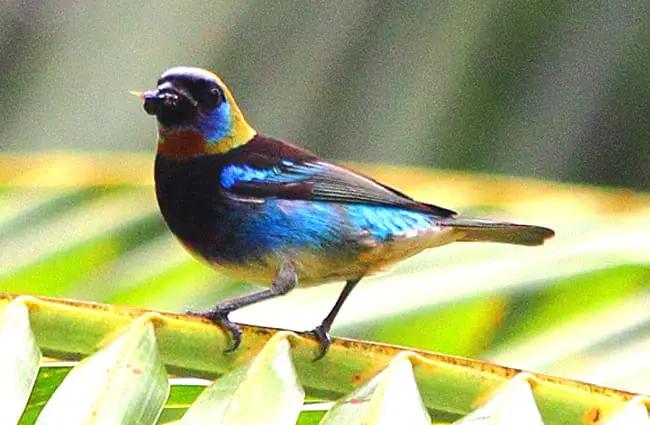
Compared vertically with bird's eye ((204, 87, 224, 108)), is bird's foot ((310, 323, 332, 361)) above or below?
below

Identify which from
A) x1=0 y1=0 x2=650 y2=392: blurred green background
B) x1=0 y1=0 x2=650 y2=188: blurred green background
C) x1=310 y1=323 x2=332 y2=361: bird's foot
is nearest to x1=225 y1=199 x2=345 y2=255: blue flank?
x1=0 y1=0 x2=650 y2=392: blurred green background

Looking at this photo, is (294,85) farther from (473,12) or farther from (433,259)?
(433,259)

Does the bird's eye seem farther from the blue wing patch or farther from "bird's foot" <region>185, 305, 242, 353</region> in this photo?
"bird's foot" <region>185, 305, 242, 353</region>

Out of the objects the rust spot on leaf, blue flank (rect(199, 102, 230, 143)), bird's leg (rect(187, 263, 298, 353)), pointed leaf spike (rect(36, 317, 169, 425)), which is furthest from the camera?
blue flank (rect(199, 102, 230, 143))

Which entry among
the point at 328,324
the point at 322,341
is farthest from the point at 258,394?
the point at 328,324

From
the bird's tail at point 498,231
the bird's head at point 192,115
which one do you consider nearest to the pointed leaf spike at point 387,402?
the bird's tail at point 498,231

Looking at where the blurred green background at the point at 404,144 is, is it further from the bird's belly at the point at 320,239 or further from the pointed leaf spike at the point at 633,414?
the pointed leaf spike at the point at 633,414

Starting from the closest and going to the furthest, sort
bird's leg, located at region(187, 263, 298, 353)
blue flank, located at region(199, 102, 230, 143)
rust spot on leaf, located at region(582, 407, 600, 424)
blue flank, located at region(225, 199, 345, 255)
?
rust spot on leaf, located at region(582, 407, 600, 424) < bird's leg, located at region(187, 263, 298, 353) < blue flank, located at region(225, 199, 345, 255) < blue flank, located at region(199, 102, 230, 143)

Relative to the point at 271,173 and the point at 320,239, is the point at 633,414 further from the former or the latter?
the point at 271,173
